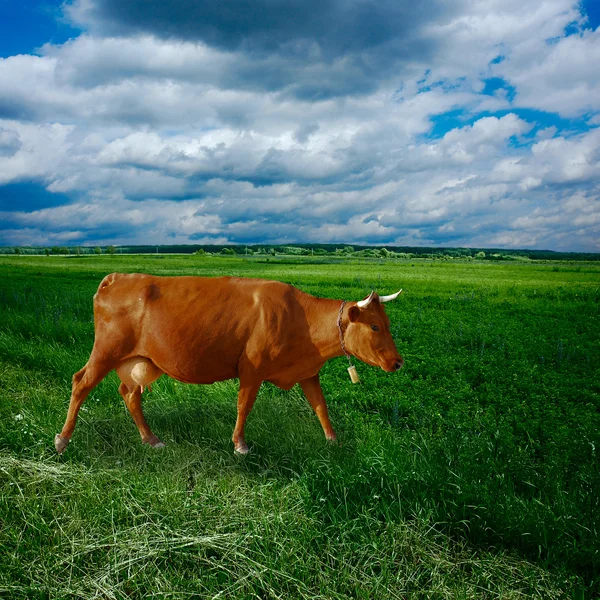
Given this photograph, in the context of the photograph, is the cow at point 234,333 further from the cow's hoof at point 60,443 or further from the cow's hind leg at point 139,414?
Answer: the cow's hoof at point 60,443

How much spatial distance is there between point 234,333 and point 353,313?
99 centimetres

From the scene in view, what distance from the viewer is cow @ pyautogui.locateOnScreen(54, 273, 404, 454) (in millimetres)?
4074

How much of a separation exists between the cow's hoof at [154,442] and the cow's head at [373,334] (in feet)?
6.67

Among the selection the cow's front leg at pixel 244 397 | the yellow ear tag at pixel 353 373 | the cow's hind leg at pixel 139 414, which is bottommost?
the cow's hind leg at pixel 139 414

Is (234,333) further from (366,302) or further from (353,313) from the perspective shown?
(366,302)

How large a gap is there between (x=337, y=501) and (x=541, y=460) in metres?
2.72

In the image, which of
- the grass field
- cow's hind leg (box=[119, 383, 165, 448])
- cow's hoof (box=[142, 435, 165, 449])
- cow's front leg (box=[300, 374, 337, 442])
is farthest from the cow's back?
the grass field

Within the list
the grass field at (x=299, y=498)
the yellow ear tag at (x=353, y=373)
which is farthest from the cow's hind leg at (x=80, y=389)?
the yellow ear tag at (x=353, y=373)

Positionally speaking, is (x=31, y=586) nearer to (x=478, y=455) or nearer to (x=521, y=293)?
(x=478, y=455)

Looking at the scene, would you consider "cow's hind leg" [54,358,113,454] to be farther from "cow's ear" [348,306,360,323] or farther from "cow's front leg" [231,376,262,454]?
"cow's ear" [348,306,360,323]

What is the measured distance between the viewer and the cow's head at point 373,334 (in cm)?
394

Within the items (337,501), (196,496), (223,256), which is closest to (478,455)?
(337,501)

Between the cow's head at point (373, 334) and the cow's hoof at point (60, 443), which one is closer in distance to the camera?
the cow's head at point (373, 334)

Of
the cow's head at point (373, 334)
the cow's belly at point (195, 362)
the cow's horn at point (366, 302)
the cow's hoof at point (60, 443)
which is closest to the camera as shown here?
the cow's horn at point (366, 302)
